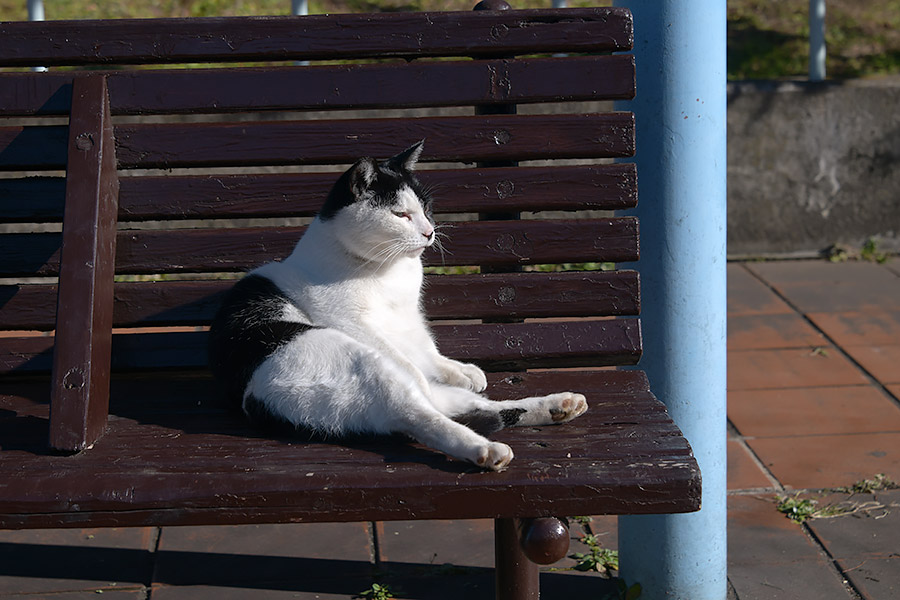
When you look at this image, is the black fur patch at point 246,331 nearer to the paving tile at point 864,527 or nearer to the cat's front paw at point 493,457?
the cat's front paw at point 493,457

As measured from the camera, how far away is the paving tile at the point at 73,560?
2.59 m

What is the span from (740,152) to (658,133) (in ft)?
10.9

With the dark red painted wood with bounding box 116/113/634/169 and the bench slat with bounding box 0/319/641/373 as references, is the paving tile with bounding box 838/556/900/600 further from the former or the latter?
the dark red painted wood with bounding box 116/113/634/169

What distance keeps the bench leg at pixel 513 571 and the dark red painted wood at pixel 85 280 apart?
881mm

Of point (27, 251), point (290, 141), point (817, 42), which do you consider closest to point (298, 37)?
point (290, 141)

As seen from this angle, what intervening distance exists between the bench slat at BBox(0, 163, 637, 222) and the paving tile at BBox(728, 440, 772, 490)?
122 centimetres

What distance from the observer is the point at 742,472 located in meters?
3.20

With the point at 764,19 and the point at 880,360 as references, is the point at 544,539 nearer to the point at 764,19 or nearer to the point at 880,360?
the point at 880,360

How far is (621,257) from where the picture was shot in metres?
2.36

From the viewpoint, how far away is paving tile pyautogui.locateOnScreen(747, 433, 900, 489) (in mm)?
3127

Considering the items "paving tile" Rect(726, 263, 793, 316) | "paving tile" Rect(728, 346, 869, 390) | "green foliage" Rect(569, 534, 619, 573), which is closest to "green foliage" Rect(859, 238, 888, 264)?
"paving tile" Rect(726, 263, 793, 316)

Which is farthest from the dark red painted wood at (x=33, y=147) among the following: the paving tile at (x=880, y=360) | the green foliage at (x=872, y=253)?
the green foliage at (x=872, y=253)

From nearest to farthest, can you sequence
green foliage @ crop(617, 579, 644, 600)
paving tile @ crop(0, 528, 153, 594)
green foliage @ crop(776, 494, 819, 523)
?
green foliage @ crop(617, 579, 644, 600) → paving tile @ crop(0, 528, 153, 594) → green foliage @ crop(776, 494, 819, 523)

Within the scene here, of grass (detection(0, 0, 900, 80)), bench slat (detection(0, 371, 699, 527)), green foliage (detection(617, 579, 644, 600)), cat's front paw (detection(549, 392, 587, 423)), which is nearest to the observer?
bench slat (detection(0, 371, 699, 527))
